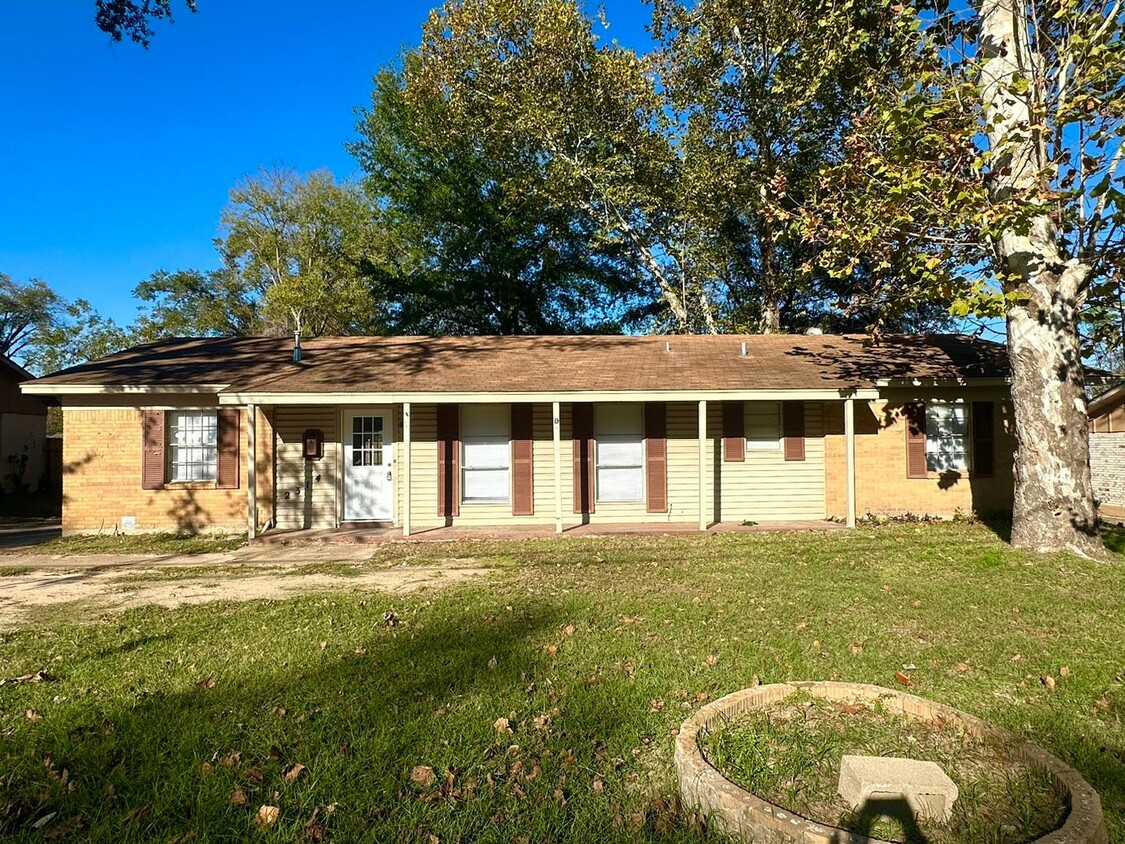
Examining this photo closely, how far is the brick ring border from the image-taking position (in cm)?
236

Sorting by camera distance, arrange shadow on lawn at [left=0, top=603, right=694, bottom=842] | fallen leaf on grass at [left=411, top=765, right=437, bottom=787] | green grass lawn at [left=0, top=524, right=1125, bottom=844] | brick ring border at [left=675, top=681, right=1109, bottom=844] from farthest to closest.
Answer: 1. fallen leaf on grass at [left=411, top=765, right=437, bottom=787]
2. green grass lawn at [left=0, top=524, right=1125, bottom=844]
3. shadow on lawn at [left=0, top=603, right=694, bottom=842]
4. brick ring border at [left=675, top=681, right=1109, bottom=844]

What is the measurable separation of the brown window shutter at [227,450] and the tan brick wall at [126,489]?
0.10m

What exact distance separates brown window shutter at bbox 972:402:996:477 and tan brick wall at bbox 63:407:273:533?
12771 millimetres

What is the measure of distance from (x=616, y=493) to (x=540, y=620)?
6434 millimetres

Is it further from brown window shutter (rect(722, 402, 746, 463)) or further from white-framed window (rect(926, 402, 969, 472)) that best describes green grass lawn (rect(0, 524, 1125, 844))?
white-framed window (rect(926, 402, 969, 472))

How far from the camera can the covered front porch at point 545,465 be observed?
38.9ft

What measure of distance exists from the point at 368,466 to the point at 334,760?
910 centimetres

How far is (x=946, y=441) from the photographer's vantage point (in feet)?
40.3

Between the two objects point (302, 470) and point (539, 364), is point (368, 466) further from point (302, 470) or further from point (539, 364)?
point (539, 364)

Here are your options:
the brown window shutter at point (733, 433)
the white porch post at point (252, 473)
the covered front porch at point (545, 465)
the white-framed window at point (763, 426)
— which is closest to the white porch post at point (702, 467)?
the covered front porch at point (545, 465)

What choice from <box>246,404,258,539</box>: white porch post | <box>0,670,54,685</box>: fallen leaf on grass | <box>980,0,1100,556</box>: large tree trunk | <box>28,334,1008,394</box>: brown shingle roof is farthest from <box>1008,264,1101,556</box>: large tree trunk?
<box>246,404,258,539</box>: white porch post

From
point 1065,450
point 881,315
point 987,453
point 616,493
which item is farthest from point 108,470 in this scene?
point 987,453

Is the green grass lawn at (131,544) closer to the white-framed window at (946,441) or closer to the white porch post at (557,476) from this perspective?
the white porch post at (557,476)

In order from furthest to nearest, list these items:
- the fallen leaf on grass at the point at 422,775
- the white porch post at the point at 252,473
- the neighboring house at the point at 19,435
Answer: the neighboring house at the point at 19,435 < the white porch post at the point at 252,473 < the fallen leaf on grass at the point at 422,775
